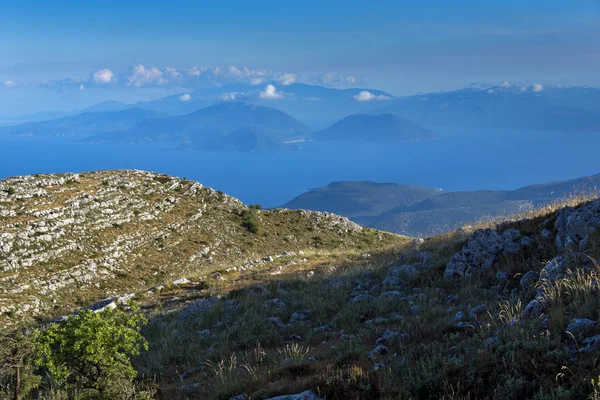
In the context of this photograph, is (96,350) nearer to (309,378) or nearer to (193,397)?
(193,397)

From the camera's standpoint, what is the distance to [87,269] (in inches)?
1150

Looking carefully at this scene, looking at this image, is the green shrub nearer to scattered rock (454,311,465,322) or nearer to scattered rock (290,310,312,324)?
scattered rock (290,310,312,324)

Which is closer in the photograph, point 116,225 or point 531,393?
point 531,393

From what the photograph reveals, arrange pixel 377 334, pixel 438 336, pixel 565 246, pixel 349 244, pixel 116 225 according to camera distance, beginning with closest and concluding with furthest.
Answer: pixel 438 336
pixel 377 334
pixel 565 246
pixel 116 225
pixel 349 244

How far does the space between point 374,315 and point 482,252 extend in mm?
4996

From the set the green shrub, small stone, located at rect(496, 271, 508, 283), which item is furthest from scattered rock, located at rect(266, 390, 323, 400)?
the green shrub

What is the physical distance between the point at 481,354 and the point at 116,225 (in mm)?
34603

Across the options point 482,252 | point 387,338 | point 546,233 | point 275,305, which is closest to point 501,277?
point 482,252

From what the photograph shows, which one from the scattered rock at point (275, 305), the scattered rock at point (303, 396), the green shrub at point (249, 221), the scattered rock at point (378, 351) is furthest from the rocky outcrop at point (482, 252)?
the green shrub at point (249, 221)

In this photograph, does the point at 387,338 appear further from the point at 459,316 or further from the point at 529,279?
the point at 529,279

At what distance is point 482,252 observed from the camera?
13.5 m

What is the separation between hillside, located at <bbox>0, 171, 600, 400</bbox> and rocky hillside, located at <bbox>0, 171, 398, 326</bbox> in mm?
→ 222

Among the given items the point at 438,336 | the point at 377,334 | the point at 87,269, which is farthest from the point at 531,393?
the point at 87,269

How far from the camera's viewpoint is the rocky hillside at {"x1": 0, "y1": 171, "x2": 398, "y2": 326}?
27172 millimetres
